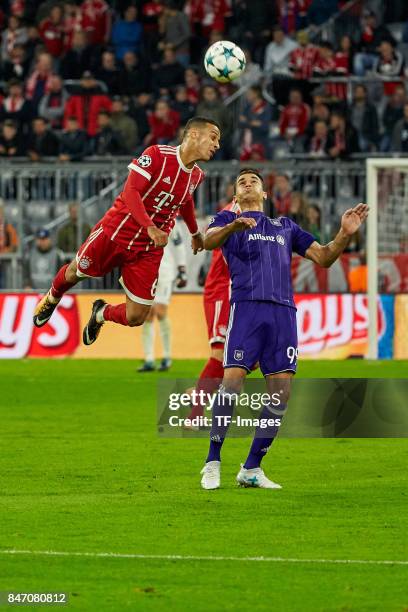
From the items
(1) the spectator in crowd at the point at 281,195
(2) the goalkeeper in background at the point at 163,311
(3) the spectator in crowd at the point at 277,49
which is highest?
(3) the spectator in crowd at the point at 277,49

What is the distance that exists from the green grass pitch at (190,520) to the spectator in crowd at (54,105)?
1389 centimetres

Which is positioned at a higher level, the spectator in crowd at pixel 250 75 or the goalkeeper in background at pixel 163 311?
the spectator in crowd at pixel 250 75

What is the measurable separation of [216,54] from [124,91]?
530 inches

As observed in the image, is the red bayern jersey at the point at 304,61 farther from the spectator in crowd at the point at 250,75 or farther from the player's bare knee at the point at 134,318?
the player's bare knee at the point at 134,318

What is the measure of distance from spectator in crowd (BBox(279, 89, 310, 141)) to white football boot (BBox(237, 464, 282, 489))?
1653 cm

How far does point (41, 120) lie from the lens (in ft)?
86.6

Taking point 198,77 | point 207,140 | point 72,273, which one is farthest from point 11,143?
point 207,140

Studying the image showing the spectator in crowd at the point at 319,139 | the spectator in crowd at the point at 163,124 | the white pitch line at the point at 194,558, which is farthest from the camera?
the spectator in crowd at the point at 163,124

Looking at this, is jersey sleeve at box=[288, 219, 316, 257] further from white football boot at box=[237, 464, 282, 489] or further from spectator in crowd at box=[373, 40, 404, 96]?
spectator in crowd at box=[373, 40, 404, 96]

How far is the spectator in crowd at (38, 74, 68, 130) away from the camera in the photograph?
27.6 metres

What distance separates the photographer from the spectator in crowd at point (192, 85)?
2667cm

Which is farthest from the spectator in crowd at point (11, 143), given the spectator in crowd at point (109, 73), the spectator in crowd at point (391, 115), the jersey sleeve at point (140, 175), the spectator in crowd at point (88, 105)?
the jersey sleeve at point (140, 175)

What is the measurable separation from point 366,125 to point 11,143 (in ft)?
21.6

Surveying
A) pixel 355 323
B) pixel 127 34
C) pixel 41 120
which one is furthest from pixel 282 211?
pixel 127 34
